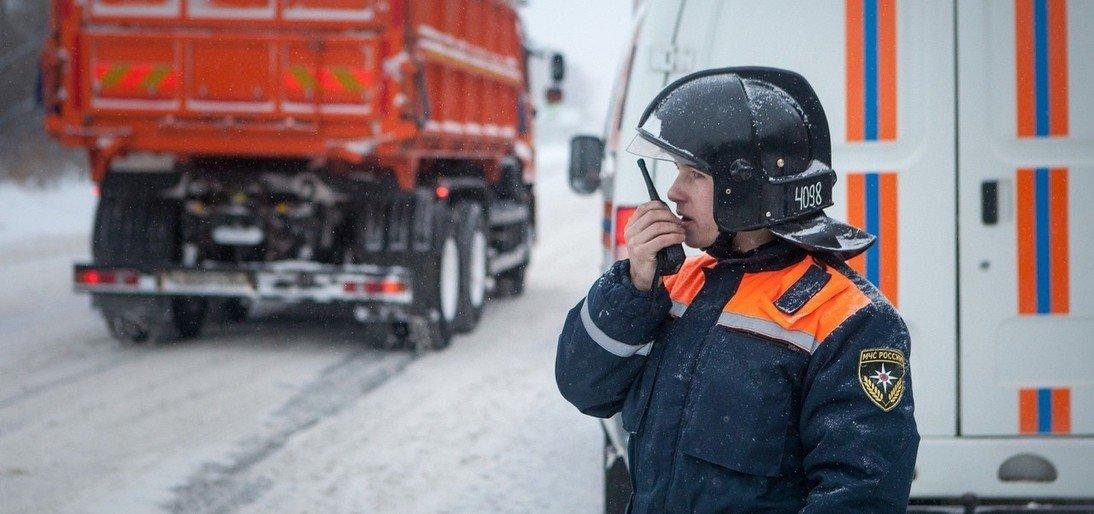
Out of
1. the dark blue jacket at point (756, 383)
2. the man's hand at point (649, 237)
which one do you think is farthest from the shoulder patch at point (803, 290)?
the man's hand at point (649, 237)

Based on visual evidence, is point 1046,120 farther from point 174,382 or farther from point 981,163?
point 174,382

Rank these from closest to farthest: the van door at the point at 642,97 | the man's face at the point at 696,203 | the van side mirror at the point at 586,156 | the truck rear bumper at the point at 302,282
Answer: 1. the man's face at the point at 696,203
2. the van door at the point at 642,97
3. the van side mirror at the point at 586,156
4. the truck rear bumper at the point at 302,282

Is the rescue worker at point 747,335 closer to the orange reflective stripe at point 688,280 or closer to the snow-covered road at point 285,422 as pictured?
the orange reflective stripe at point 688,280

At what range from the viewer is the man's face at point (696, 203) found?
2.10 m

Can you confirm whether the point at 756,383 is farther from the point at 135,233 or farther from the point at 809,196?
the point at 135,233

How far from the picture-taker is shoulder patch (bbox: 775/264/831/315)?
198cm

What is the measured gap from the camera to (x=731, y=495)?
1.95m

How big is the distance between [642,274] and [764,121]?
35cm

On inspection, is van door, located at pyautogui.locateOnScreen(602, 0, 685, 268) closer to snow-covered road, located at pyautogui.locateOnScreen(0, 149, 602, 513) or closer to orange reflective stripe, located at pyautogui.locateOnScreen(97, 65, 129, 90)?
snow-covered road, located at pyautogui.locateOnScreen(0, 149, 602, 513)

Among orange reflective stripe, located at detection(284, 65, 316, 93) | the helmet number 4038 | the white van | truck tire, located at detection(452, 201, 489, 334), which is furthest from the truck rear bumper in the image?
the helmet number 4038

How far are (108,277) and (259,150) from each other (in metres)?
1.43

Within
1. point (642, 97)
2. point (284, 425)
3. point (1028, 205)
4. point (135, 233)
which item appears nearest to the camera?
point (1028, 205)

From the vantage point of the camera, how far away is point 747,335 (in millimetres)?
2002

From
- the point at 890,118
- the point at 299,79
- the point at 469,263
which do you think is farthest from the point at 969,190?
the point at 469,263
